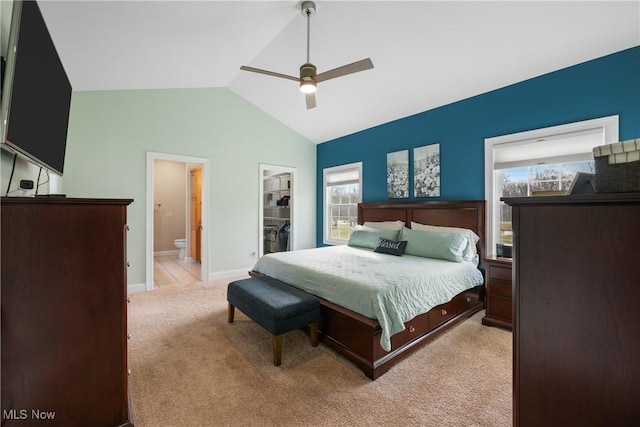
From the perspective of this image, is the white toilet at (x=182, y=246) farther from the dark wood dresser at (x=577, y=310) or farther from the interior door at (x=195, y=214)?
the dark wood dresser at (x=577, y=310)

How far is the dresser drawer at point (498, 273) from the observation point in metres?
2.85

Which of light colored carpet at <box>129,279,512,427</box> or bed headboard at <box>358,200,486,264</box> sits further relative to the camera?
bed headboard at <box>358,200,486,264</box>

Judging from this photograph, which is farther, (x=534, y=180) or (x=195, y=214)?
(x=195, y=214)

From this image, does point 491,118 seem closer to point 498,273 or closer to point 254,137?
point 498,273

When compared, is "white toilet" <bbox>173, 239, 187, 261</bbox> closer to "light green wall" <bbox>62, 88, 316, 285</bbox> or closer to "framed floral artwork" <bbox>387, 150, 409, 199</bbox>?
"light green wall" <bbox>62, 88, 316, 285</bbox>

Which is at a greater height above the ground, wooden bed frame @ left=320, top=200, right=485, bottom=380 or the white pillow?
the white pillow

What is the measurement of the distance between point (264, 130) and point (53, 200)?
4297 millimetres

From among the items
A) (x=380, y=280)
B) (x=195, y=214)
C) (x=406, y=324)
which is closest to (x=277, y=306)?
(x=380, y=280)

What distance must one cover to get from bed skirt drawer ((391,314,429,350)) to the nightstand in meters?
0.91

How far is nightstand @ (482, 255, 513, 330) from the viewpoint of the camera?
2.82 m

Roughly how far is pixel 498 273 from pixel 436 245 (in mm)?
686

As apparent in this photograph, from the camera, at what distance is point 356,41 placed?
3064 mm

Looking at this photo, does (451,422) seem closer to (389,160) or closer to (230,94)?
(389,160)

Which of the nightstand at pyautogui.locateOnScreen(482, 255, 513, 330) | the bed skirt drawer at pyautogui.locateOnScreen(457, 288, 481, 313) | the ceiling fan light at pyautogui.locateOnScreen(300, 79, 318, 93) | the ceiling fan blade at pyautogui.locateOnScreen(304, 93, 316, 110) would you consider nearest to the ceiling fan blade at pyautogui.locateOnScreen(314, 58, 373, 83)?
the ceiling fan light at pyautogui.locateOnScreen(300, 79, 318, 93)
